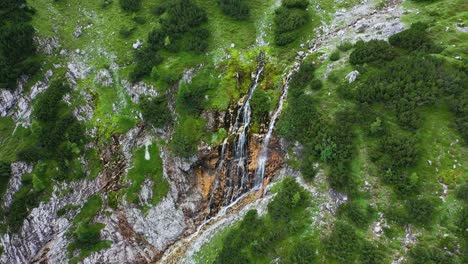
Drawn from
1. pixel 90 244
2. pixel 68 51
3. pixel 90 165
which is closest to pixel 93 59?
pixel 68 51

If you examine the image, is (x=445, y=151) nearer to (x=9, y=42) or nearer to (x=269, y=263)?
(x=269, y=263)

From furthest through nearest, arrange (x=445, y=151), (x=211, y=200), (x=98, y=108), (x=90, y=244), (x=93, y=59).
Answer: (x=93, y=59)
(x=98, y=108)
(x=211, y=200)
(x=90, y=244)
(x=445, y=151)

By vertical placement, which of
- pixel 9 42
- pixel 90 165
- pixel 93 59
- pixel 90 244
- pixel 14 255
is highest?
pixel 9 42

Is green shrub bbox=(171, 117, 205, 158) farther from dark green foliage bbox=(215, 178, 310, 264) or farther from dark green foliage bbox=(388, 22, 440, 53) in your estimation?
dark green foliage bbox=(388, 22, 440, 53)

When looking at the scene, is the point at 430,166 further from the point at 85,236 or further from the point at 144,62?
the point at 144,62

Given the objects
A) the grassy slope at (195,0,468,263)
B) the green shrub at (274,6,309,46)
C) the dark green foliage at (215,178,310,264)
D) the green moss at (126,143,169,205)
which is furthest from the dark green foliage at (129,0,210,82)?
the dark green foliage at (215,178,310,264)
